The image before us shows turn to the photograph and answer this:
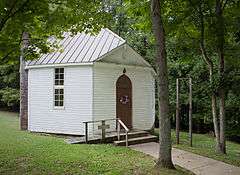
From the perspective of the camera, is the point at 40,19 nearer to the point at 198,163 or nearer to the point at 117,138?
Answer: the point at 198,163

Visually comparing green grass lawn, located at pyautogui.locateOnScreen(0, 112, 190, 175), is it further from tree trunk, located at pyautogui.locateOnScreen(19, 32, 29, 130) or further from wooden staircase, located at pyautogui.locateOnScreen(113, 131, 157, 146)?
tree trunk, located at pyautogui.locateOnScreen(19, 32, 29, 130)

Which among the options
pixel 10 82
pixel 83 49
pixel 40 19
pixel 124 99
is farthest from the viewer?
pixel 10 82

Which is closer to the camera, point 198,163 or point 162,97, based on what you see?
point 162,97

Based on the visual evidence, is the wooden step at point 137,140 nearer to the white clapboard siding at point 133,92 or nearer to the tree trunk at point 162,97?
the white clapboard siding at point 133,92

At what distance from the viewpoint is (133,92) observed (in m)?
20.6

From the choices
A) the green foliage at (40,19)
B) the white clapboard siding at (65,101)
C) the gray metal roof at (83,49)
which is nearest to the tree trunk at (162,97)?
the green foliage at (40,19)

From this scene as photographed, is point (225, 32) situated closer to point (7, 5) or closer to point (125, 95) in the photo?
point (125, 95)

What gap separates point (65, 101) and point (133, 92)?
384 cm

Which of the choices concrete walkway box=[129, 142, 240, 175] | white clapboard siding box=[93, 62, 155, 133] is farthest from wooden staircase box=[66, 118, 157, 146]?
white clapboard siding box=[93, 62, 155, 133]

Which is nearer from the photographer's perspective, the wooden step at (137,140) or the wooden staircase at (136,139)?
the wooden step at (137,140)

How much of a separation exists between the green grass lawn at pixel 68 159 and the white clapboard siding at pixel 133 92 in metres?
3.44

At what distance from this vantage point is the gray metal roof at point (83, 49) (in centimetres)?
1869

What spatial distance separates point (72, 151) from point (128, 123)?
267 inches

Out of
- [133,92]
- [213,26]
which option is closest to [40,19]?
[213,26]
